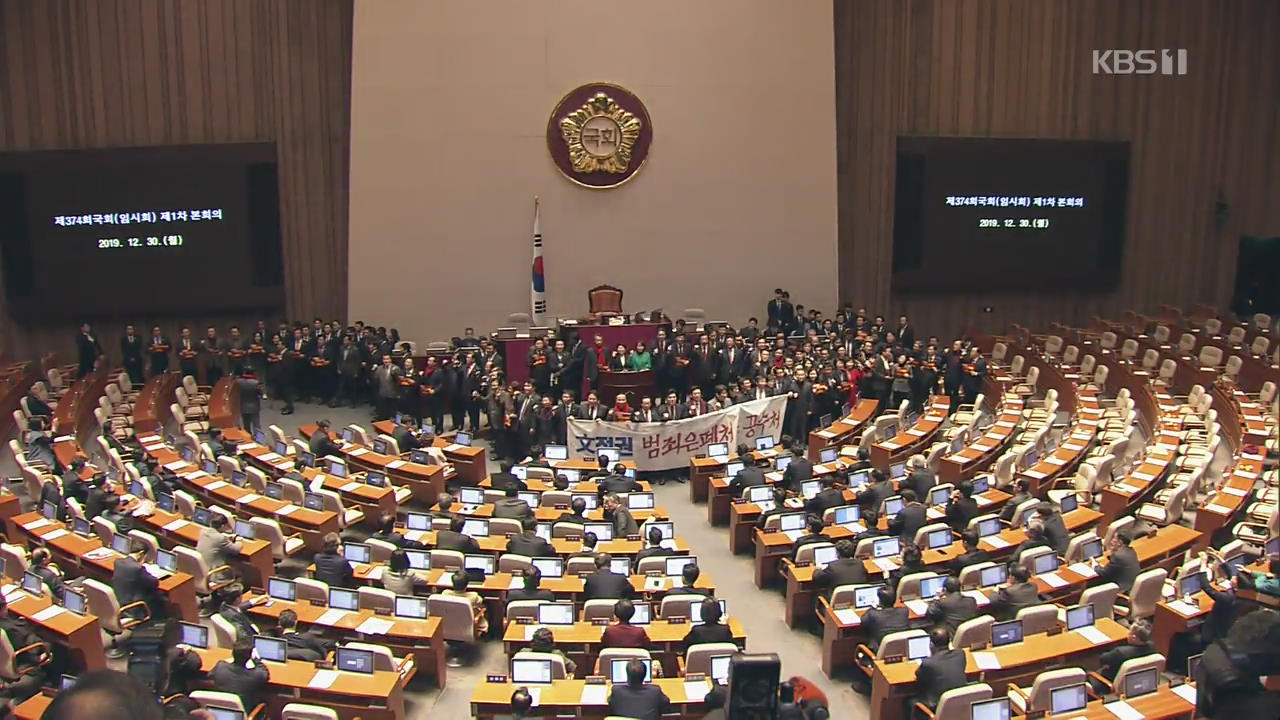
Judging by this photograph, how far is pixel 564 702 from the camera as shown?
351 inches

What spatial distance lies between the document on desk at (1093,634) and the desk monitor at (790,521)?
3926 millimetres

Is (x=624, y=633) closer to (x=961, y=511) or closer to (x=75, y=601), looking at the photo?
(x=961, y=511)

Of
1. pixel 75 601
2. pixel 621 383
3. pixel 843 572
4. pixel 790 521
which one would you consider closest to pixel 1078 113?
pixel 621 383

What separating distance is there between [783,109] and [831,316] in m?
4.85

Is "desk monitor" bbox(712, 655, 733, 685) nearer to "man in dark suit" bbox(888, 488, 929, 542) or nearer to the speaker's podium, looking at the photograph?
"man in dark suit" bbox(888, 488, 929, 542)

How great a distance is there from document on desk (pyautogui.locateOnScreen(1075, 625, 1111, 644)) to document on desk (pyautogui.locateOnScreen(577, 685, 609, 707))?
4.38m

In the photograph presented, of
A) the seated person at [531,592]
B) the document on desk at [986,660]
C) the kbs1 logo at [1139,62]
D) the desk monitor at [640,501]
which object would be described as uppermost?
the kbs1 logo at [1139,62]

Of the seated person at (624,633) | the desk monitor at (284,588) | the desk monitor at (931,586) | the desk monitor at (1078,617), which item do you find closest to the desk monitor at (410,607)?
the desk monitor at (284,588)

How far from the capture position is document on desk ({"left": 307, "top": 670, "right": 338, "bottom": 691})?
9.16m

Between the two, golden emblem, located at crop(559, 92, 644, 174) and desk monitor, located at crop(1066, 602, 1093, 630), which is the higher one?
golden emblem, located at crop(559, 92, 644, 174)

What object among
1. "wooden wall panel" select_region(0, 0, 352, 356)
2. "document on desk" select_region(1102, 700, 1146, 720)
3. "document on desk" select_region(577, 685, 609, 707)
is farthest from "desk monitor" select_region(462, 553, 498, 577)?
"wooden wall panel" select_region(0, 0, 352, 356)

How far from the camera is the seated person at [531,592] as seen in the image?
10922 mm

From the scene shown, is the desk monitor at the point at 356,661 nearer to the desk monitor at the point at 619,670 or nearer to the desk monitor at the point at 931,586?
the desk monitor at the point at 619,670

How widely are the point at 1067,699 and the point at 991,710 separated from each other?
2.10 feet
